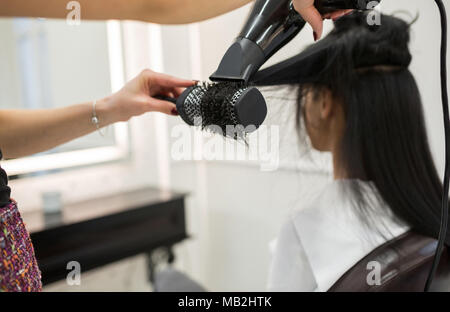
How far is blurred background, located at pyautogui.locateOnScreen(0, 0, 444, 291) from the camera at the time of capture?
73cm

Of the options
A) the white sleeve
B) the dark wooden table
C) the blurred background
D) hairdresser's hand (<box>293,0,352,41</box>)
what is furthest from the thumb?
the dark wooden table

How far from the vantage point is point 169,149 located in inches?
61.9

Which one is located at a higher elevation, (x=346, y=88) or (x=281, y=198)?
(x=346, y=88)

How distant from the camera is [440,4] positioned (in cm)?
49

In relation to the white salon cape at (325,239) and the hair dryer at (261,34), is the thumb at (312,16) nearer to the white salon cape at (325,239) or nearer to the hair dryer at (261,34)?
the hair dryer at (261,34)

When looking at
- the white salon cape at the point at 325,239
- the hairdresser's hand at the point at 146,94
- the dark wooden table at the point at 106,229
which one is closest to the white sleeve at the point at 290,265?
the white salon cape at the point at 325,239

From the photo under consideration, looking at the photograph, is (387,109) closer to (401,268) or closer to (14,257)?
(401,268)

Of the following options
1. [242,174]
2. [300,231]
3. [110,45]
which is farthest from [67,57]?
[300,231]

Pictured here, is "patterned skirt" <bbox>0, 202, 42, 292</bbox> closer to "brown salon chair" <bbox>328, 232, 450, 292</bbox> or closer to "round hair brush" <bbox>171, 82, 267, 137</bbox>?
"round hair brush" <bbox>171, 82, 267, 137</bbox>

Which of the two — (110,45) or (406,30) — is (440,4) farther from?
(110,45)

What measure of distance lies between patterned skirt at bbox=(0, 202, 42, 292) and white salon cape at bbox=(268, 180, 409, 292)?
22.0 inches

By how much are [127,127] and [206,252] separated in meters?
0.70

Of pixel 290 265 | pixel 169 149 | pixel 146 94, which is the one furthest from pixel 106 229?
pixel 146 94

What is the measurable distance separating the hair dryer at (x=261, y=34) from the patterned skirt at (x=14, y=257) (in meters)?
0.26
